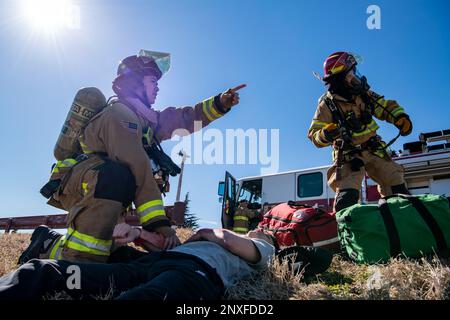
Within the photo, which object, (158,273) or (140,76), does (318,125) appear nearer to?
(140,76)

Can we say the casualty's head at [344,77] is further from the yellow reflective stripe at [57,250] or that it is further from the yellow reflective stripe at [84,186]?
the yellow reflective stripe at [57,250]

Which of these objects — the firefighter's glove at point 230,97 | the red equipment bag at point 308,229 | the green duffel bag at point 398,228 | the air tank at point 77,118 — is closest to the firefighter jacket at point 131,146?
the air tank at point 77,118

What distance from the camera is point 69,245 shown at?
7.48ft

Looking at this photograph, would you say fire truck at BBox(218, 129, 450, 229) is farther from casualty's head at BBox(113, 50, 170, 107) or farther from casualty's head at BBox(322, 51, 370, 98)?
casualty's head at BBox(113, 50, 170, 107)

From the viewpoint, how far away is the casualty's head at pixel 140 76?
3.30 metres

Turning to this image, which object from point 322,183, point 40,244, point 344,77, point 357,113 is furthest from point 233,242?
point 322,183

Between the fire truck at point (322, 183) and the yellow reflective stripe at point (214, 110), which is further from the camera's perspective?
the fire truck at point (322, 183)

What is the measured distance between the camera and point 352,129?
→ 12.7ft

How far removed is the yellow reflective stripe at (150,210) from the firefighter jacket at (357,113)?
6.93 ft

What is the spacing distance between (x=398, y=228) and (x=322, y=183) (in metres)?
6.57

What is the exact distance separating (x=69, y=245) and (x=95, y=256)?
20cm

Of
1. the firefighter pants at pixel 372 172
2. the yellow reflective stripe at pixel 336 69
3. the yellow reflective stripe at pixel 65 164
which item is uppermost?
the yellow reflective stripe at pixel 336 69

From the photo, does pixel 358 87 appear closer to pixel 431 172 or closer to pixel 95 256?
pixel 95 256
